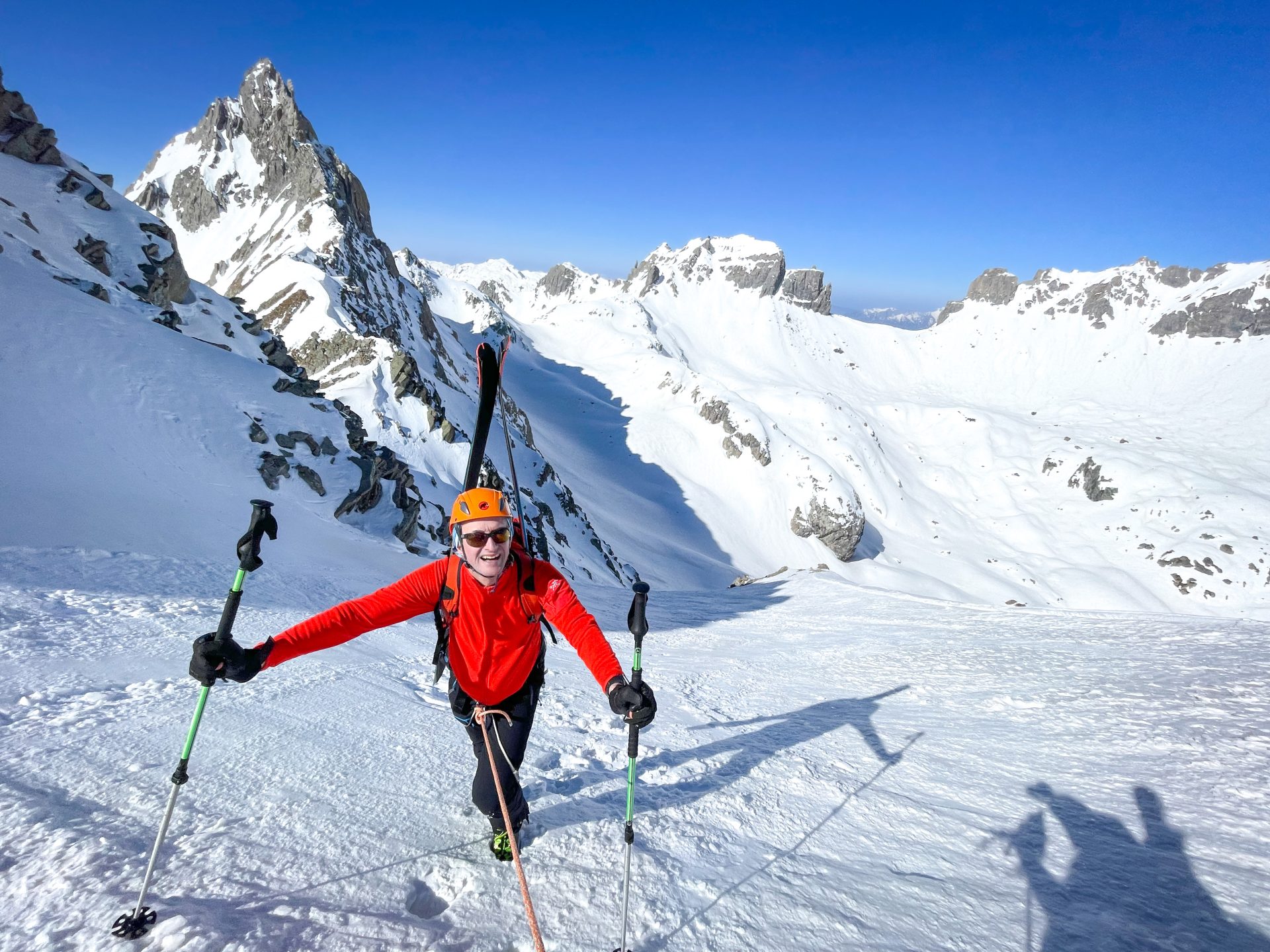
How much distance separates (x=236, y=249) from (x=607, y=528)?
61.7 m

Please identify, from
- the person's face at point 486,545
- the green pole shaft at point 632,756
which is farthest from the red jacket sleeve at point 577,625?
the person's face at point 486,545

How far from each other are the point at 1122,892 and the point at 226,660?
21.0 feet

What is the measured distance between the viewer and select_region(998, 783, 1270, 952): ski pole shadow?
147 inches

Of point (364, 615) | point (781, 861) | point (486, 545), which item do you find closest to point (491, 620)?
point (486, 545)

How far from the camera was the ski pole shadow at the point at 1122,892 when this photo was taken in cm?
372

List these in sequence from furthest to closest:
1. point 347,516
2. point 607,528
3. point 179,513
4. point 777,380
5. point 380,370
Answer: point 777,380 < point 607,528 < point 380,370 < point 347,516 < point 179,513

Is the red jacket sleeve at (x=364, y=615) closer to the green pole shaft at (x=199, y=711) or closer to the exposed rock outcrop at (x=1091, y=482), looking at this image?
the green pole shaft at (x=199, y=711)

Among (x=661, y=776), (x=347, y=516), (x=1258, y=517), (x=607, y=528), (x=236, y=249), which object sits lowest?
(x=607, y=528)

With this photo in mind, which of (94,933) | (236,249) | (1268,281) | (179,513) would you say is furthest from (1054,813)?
(1268,281)

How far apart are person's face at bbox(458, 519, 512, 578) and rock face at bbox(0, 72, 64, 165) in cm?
4248

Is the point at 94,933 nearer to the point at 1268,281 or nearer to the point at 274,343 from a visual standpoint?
the point at 274,343

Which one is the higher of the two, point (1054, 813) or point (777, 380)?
point (777, 380)

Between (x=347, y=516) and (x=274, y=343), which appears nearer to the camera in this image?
(x=347, y=516)

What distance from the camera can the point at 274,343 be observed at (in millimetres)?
29969
